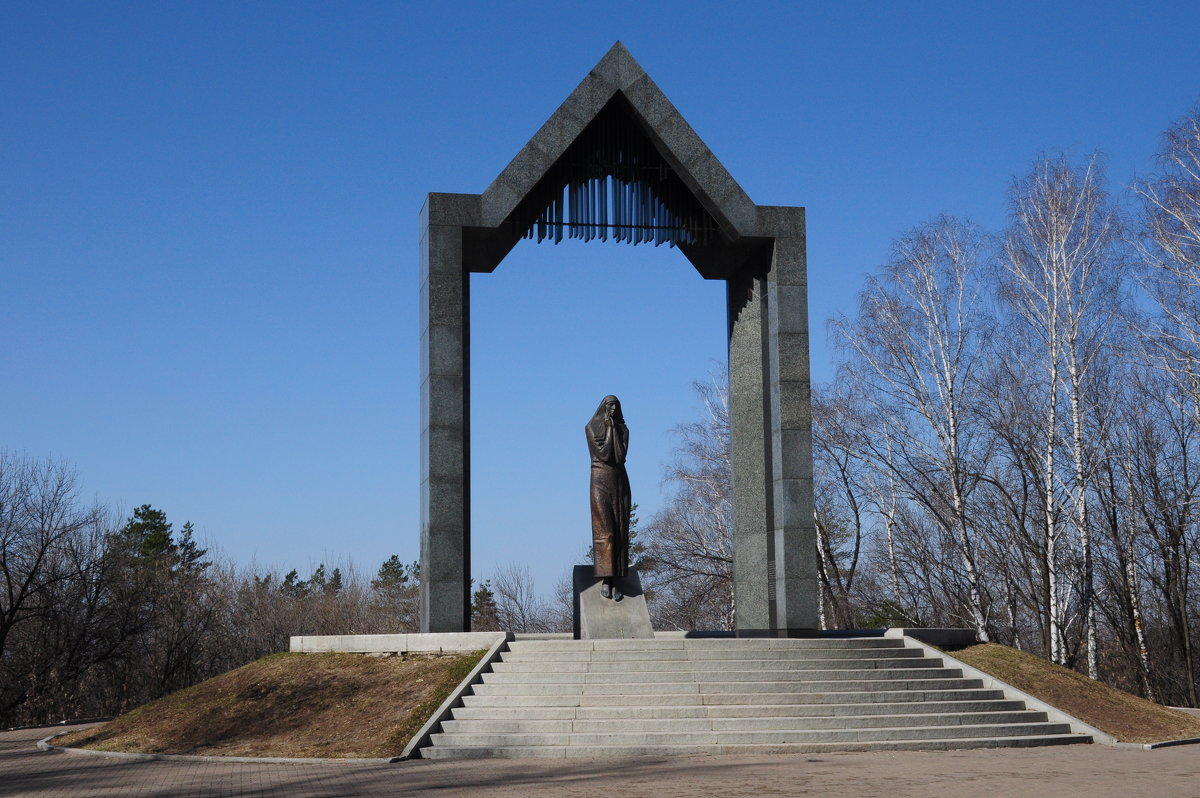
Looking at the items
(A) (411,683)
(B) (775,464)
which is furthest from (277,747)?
(B) (775,464)

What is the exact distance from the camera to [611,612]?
1762 centimetres

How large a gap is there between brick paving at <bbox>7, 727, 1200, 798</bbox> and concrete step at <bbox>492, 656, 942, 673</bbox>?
2.48 metres

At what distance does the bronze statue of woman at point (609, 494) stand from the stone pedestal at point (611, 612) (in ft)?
0.45

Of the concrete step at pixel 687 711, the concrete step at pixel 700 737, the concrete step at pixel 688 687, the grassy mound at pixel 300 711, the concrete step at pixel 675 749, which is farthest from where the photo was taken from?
the concrete step at pixel 688 687

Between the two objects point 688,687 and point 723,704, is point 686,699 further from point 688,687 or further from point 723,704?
point 723,704

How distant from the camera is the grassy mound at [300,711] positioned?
14133 millimetres

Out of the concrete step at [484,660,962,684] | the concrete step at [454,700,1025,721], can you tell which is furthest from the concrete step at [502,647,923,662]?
the concrete step at [454,700,1025,721]

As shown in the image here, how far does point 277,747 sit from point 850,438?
67.8ft

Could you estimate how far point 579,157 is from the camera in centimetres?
2012

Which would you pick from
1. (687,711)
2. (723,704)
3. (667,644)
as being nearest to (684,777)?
(687,711)

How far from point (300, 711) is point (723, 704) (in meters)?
5.41

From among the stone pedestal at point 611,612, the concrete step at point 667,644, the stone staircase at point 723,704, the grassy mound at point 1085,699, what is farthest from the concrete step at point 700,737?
the stone pedestal at point 611,612

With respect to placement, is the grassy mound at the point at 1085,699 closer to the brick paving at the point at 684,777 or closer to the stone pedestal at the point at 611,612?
A: the brick paving at the point at 684,777

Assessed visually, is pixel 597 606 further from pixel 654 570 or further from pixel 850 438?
pixel 654 570
